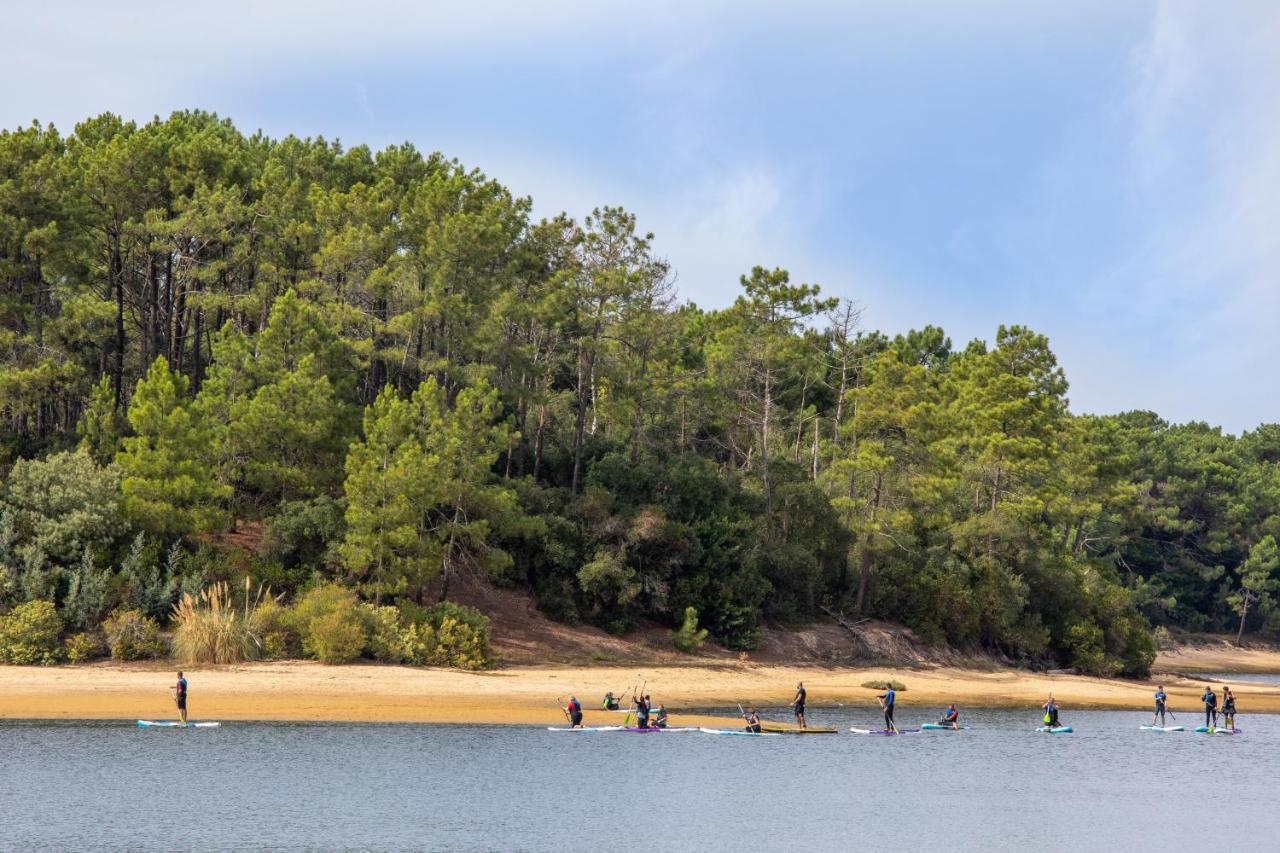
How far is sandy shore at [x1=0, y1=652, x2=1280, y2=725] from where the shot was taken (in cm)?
4769

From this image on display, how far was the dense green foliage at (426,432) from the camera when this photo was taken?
5772cm

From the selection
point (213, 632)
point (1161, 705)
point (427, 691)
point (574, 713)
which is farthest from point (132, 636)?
point (1161, 705)

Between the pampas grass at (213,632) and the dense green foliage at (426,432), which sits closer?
the pampas grass at (213,632)

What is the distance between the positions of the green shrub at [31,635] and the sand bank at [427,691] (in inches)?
43.4

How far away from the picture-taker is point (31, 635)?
52094 millimetres

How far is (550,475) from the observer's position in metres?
74.1

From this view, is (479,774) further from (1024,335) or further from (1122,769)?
(1024,335)

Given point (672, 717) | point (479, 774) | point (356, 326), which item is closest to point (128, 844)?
point (479, 774)

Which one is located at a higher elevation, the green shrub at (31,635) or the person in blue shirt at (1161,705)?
the green shrub at (31,635)

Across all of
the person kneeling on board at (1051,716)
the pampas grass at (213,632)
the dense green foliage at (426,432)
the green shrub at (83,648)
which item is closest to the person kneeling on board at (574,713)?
the dense green foliage at (426,432)

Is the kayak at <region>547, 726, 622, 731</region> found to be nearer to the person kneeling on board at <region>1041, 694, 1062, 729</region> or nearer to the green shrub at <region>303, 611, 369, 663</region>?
the green shrub at <region>303, 611, 369, 663</region>

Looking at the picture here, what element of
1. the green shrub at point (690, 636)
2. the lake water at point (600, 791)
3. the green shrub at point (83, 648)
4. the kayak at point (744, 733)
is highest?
the green shrub at point (690, 636)

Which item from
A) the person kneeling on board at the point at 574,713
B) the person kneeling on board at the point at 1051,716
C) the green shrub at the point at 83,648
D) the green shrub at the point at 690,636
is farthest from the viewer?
the green shrub at the point at 690,636

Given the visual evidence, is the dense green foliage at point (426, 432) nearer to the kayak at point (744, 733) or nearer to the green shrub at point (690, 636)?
the green shrub at point (690, 636)
